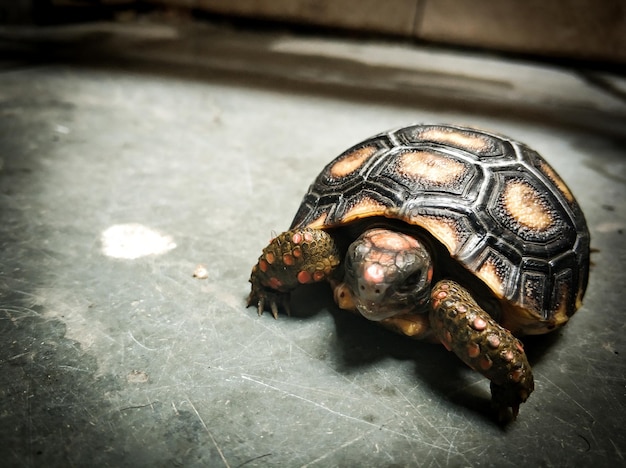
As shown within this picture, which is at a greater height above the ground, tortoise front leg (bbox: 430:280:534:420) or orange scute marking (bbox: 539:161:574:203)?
orange scute marking (bbox: 539:161:574:203)

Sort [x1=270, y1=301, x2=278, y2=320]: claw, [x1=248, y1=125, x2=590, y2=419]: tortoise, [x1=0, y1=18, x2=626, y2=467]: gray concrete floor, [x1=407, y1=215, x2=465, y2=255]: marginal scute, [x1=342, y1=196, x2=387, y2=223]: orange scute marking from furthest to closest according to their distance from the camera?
[x1=270, y1=301, x2=278, y2=320]: claw → [x1=342, y1=196, x2=387, y2=223]: orange scute marking → [x1=407, y1=215, x2=465, y2=255]: marginal scute → [x1=248, y1=125, x2=590, y2=419]: tortoise → [x1=0, y1=18, x2=626, y2=467]: gray concrete floor

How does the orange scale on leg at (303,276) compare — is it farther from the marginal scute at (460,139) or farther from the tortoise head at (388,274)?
the marginal scute at (460,139)

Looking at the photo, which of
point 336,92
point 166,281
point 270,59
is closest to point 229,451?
point 166,281

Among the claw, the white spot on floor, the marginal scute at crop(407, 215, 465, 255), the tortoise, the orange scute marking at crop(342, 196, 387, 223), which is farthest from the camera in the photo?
the white spot on floor

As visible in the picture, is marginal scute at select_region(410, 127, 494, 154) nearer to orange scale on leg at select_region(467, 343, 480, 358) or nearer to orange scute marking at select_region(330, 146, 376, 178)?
orange scute marking at select_region(330, 146, 376, 178)

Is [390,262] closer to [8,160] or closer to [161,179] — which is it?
[161,179]

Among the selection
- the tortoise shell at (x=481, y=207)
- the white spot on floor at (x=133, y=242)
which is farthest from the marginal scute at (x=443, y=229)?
the white spot on floor at (x=133, y=242)

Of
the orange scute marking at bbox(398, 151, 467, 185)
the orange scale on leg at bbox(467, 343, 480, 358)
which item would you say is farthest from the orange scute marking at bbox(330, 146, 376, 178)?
the orange scale on leg at bbox(467, 343, 480, 358)
